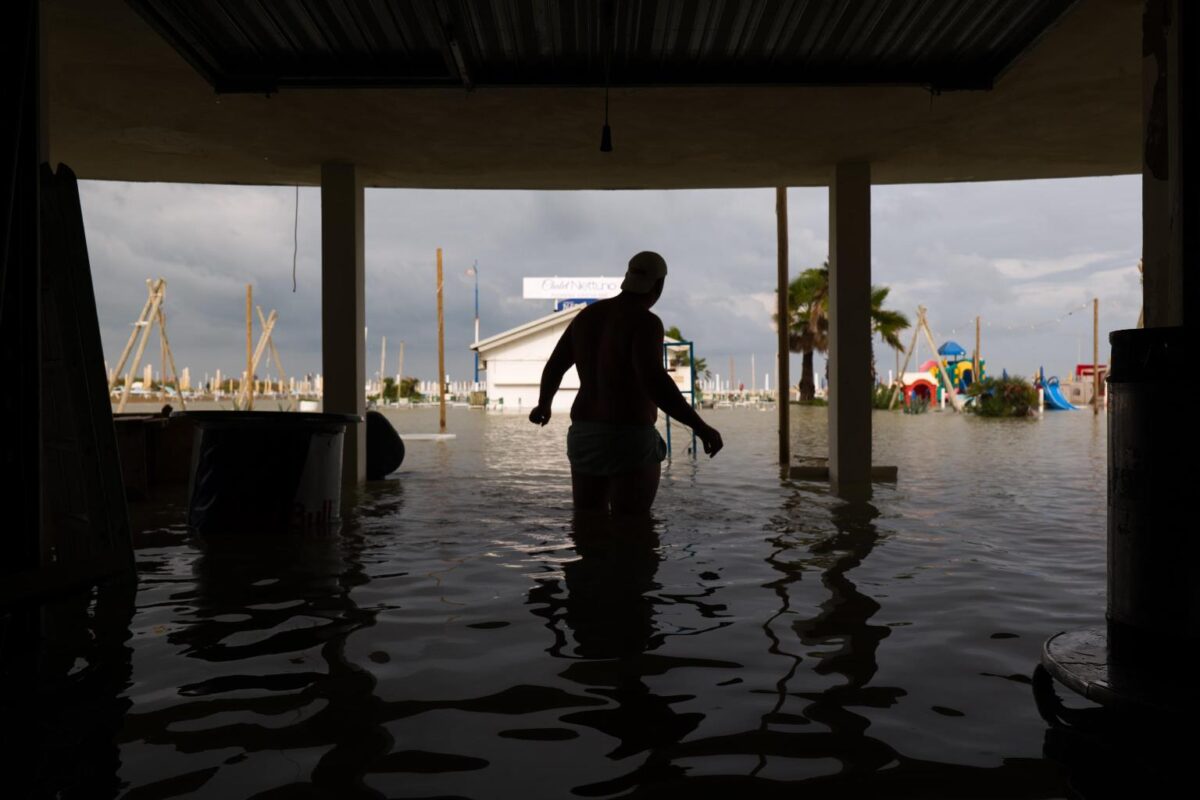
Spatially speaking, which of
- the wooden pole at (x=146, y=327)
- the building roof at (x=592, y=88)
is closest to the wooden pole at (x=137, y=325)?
the wooden pole at (x=146, y=327)

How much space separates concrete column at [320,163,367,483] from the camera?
898 cm

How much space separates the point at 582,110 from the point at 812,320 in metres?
33.4

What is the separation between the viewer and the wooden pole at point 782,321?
442 inches

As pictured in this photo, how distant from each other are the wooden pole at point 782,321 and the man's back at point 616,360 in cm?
655

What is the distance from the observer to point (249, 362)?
27.5 meters

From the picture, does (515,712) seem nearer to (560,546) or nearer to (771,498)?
(560,546)

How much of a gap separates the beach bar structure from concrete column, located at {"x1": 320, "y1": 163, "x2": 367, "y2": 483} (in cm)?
2

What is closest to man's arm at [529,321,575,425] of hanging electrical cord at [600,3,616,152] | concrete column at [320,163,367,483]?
hanging electrical cord at [600,3,616,152]

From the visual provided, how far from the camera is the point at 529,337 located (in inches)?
1529

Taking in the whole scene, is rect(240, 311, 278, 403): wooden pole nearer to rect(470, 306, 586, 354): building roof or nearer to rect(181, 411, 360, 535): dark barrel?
rect(470, 306, 586, 354): building roof

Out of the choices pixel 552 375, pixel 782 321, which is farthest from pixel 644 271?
pixel 782 321

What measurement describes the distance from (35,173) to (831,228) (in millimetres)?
7929

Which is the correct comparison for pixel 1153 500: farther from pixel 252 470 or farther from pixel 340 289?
pixel 340 289

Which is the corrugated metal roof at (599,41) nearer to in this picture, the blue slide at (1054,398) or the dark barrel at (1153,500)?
the dark barrel at (1153,500)
